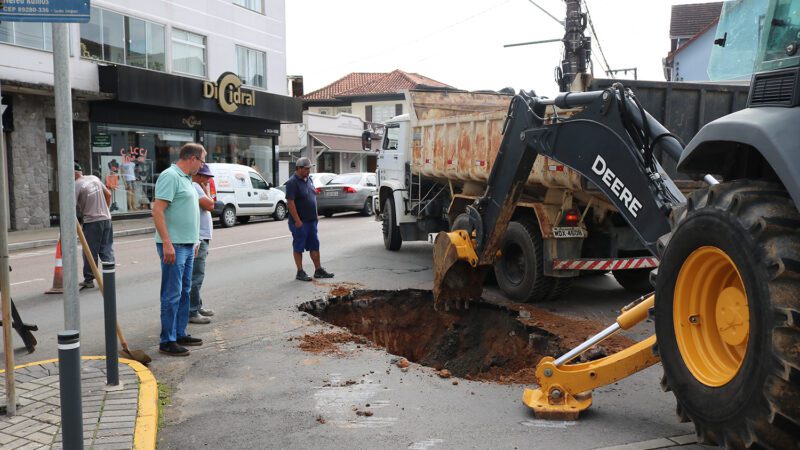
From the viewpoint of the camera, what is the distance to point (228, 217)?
1981 cm

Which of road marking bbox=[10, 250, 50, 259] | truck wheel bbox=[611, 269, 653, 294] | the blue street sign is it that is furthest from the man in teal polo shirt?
road marking bbox=[10, 250, 50, 259]

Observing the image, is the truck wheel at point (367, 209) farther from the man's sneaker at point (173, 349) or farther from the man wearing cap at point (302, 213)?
the man's sneaker at point (173, 349)

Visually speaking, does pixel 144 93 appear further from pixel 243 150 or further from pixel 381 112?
pixel 381 112

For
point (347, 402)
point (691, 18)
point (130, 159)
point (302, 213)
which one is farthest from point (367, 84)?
point (347, 402)

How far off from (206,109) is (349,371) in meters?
20.7

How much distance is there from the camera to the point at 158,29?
22.6 m

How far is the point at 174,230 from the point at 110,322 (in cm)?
136

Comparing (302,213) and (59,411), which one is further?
(302,213)

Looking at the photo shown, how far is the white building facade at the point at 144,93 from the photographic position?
18.3m

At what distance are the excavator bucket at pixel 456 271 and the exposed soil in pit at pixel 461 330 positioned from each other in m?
0.35

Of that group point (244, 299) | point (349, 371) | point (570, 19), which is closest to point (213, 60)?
point (570, 19)

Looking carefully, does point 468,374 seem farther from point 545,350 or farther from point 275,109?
point 275,109

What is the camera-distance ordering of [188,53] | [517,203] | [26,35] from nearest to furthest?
[517,203]
[26,35]
[188,53]

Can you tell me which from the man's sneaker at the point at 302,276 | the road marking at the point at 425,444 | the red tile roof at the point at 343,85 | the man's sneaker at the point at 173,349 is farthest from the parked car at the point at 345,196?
the red tile roof at the point at 343,85
